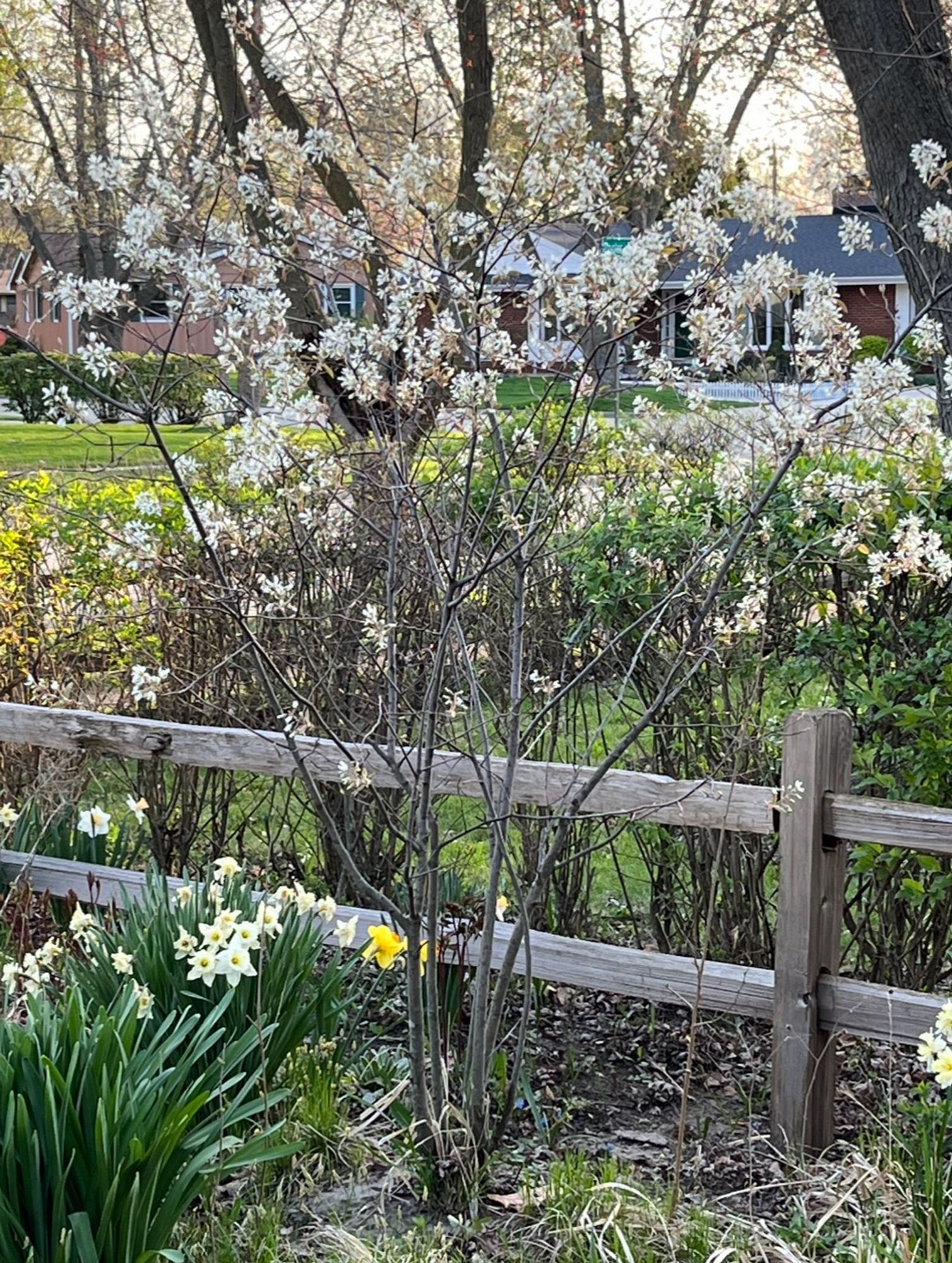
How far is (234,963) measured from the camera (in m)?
2.70

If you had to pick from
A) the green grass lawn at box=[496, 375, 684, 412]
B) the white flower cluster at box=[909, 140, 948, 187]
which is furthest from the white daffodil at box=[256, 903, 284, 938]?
the white flower cluster at box=[909, 140, 948, 187]

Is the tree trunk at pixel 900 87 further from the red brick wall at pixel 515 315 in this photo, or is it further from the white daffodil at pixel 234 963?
the white daffodil at pixel 234 963

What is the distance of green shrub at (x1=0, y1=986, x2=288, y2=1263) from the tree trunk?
4.00m

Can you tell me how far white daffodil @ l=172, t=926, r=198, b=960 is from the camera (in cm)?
282

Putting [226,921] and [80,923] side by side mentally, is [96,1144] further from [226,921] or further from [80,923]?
[80,923]

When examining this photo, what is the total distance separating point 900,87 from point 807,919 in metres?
3.53

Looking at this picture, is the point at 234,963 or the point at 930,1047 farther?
the point at 234,963

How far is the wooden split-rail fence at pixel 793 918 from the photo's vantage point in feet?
9.96

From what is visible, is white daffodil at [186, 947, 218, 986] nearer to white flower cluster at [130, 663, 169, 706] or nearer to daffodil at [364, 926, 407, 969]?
daffodil at [364, 926, 407, 969]

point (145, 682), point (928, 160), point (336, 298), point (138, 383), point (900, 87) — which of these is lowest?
point (145, 682)

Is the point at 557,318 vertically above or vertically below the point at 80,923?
above

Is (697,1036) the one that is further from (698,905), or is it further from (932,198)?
(932,198)

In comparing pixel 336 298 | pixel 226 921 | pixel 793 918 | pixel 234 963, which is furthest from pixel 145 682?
pixel 793 918

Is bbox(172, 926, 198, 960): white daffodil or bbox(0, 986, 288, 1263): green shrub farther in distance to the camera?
bbox(172, 926, 198, 960): white daffodil
